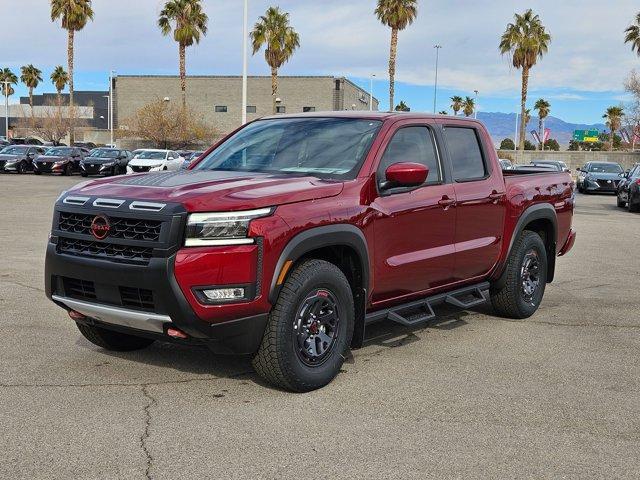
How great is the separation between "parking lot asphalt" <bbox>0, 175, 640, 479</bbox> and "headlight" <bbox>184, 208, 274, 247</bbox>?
3.49 feet

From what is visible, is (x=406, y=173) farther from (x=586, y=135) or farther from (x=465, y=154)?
(x=586, y=135)

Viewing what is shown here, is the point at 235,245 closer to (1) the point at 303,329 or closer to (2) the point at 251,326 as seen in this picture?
(2) the point at 251,326

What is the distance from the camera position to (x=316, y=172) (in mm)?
5512

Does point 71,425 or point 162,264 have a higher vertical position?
point 162,264

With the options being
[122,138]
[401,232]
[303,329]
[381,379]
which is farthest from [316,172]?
[122,138]

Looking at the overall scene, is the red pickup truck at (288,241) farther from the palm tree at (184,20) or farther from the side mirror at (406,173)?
the palm tree at (184,20)

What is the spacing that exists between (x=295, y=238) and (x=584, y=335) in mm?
3431

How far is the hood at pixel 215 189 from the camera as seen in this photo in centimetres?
Answer: 454

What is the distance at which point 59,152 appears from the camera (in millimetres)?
39531

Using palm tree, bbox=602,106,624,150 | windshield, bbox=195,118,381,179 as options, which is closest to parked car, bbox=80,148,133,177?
windshield, bbox=195,118,381,179

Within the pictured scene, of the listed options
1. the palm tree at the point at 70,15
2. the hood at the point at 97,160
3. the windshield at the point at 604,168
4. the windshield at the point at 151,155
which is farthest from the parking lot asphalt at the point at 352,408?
the palm tree at the point at 70,15

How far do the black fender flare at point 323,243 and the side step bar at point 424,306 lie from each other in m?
0.42

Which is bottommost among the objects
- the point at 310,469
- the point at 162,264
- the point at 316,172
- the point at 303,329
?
the point at 310,469

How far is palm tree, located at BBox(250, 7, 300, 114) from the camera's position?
47.9 m
